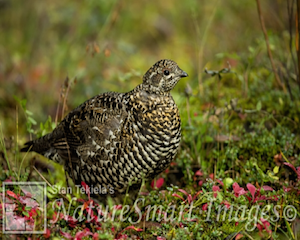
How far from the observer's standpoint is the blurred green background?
235 inches

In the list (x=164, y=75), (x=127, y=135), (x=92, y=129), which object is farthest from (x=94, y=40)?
(x=127, y=135)

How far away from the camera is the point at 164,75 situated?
128 inches

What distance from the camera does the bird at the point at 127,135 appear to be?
3.12m

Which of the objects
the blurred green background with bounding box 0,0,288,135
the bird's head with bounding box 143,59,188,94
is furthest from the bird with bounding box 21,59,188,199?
the blurred green background with bounding box 0,0,288,135

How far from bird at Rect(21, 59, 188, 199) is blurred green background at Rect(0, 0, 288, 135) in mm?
1641

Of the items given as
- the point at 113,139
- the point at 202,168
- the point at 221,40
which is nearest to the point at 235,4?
the point at 221,40

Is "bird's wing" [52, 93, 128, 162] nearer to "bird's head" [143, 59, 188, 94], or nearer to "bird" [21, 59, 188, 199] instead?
"bird" [21, 59, 188, 199]

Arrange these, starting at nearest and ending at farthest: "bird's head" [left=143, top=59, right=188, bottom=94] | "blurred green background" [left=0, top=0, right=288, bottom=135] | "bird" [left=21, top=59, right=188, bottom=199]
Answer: "bird" [left=21, top=59, right=188, bottom=199], "bird's head" [left=143, top=59, right=188, bottom=94], "blurred green background" [left=0, top=0, right=288, bottom=135]

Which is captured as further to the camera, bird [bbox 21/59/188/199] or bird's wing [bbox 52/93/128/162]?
bird's wing [bbox 52/93/128/162]

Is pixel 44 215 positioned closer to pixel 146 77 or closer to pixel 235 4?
pixel 146 77

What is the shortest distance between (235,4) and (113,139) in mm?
5088

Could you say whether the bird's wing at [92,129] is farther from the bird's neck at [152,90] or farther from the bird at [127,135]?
the bird's neck at [152,90]

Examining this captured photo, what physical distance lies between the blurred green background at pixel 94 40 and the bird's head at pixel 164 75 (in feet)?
5.36

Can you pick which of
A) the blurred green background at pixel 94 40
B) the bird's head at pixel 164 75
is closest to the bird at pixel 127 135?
the bird's head at pixel 164 75
